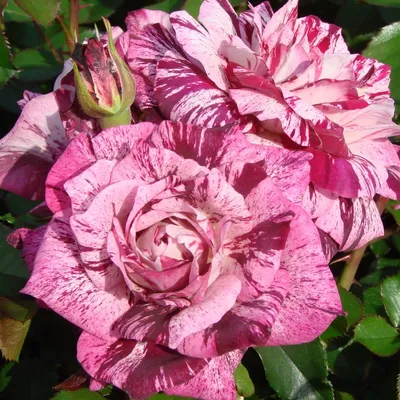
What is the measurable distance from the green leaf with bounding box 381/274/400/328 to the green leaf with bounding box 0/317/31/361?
0.53m

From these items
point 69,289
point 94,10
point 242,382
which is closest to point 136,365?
point 69,289

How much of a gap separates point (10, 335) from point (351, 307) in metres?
0.48

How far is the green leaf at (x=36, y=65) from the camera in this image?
43.9 inches

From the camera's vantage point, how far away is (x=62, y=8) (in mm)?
1222

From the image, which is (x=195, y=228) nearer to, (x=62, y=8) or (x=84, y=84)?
(x=84, y=84)

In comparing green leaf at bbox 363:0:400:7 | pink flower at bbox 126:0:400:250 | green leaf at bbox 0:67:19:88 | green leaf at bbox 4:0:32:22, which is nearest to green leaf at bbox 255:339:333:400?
pink flower at bbox 126:0:400:250

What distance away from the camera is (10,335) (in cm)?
71

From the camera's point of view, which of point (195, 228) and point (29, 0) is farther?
point (29, 0)

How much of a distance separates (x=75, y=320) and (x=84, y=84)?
0.22 meters

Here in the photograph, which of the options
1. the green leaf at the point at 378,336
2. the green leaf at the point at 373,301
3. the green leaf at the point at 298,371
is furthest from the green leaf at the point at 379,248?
the green leaf at the point at 298,371

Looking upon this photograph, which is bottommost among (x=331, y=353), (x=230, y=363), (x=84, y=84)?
(x=331, y=353)

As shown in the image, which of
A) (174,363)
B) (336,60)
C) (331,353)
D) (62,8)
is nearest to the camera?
(174,363)

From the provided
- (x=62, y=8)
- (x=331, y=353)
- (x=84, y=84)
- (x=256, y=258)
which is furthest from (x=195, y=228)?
(x=62, y=8)

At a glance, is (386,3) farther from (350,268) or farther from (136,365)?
(136,365)
